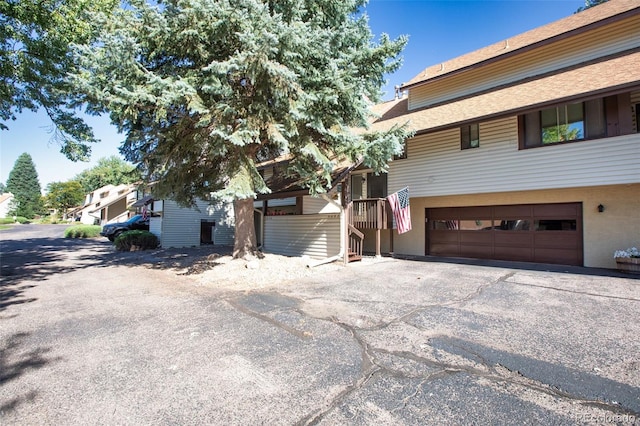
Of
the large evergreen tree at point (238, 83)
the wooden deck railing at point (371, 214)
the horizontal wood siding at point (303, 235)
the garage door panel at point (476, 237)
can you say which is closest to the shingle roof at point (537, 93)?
the large evergreen tree at point (238, 83)

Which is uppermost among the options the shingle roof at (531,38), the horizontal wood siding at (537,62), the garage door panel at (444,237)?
the shingle roof at (531,38)

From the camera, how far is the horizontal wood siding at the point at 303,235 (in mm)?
11791

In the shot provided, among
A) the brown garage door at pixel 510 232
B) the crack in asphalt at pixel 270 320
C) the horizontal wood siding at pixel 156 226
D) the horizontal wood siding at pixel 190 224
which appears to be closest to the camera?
the crack in asphalt at pixel 270 320

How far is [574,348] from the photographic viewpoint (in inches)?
151

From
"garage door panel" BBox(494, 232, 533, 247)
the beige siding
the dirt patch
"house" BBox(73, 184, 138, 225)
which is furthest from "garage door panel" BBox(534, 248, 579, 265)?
"house" BBox(73, 184, 138, 225)

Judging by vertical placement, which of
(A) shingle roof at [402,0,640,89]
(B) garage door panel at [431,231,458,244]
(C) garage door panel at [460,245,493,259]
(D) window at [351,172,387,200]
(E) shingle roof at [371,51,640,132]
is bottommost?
(C) garage door panel at [460,245,493,259]

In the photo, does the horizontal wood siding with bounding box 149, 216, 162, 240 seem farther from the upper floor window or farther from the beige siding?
the upper floor window

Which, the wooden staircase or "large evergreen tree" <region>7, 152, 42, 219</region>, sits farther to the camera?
"large evergreen tree" <region>7, 152, 42, 219</region>

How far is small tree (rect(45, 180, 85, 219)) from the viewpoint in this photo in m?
56.8

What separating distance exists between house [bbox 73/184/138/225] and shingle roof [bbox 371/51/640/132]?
30742 mm

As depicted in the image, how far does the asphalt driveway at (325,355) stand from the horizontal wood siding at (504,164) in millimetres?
3214

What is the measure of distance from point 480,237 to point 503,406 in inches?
396

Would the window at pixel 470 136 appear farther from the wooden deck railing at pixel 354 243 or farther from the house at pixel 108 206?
the house at pixel 108 206

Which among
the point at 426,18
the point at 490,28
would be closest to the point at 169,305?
the point at 426,18
